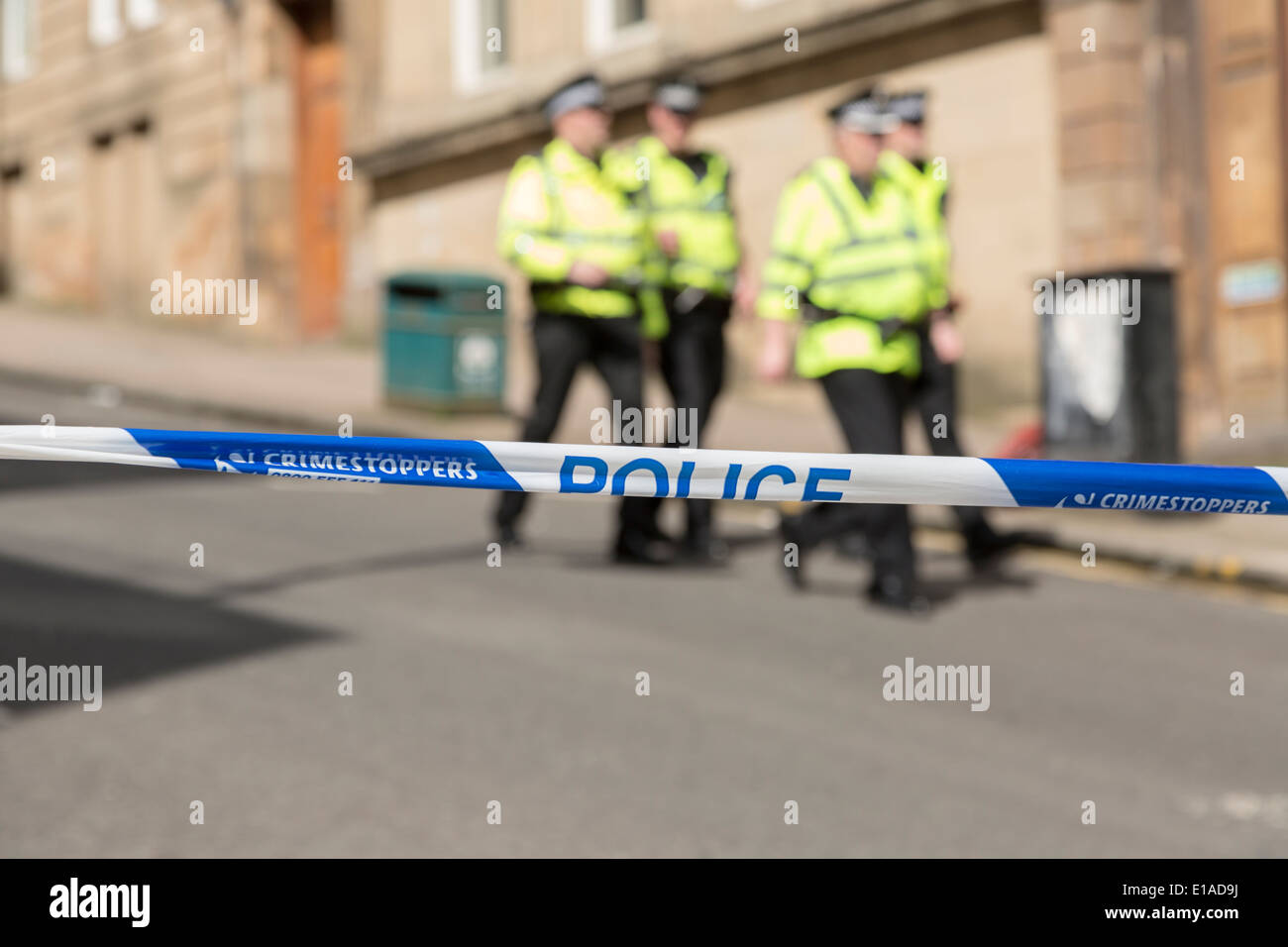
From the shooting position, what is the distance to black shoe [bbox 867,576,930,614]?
710cm

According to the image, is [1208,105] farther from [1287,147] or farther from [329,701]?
[329,701]

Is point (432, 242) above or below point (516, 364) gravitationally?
above

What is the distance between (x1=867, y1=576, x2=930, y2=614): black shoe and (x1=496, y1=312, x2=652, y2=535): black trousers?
1328 mm

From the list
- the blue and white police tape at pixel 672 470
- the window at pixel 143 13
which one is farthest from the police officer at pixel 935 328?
the window at pixel 143 13

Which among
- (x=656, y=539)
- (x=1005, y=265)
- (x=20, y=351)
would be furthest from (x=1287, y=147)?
(x=20, y=351)

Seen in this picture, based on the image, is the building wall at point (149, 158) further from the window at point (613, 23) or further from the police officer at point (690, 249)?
the police officer at point (690, 249)

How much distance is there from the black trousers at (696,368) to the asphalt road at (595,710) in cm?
32

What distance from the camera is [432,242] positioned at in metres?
19.8

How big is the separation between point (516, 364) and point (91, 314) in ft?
29.7
